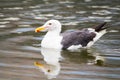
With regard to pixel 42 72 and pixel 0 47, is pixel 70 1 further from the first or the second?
pixel 42 72

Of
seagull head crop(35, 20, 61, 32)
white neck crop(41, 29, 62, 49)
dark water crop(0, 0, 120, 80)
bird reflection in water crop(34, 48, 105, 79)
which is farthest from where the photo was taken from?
seagull head crop(35, 20, 61, 32)

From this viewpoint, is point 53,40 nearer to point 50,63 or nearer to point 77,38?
point 77,38

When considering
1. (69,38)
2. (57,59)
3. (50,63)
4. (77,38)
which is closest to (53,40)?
(69,38)

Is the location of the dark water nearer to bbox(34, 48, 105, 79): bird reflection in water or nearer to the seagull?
bbox(34, 48, 105, 79): bird reflection in water

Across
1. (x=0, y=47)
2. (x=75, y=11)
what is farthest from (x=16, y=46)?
(x=75, y=11)

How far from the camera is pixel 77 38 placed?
16.5 metres

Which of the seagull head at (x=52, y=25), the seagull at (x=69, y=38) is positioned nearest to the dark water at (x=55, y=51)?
the seagull at (x=69, y=38)

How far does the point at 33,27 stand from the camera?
19406 mm

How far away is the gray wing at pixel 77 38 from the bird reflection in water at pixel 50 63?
1.56 ft

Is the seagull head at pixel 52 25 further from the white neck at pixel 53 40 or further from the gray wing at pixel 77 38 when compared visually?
the gray wing at pixel 77 38

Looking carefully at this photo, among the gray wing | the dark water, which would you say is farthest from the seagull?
the dark water

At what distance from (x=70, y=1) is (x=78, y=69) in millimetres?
13387

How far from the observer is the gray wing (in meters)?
16.2

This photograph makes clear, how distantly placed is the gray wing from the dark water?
348 mm
